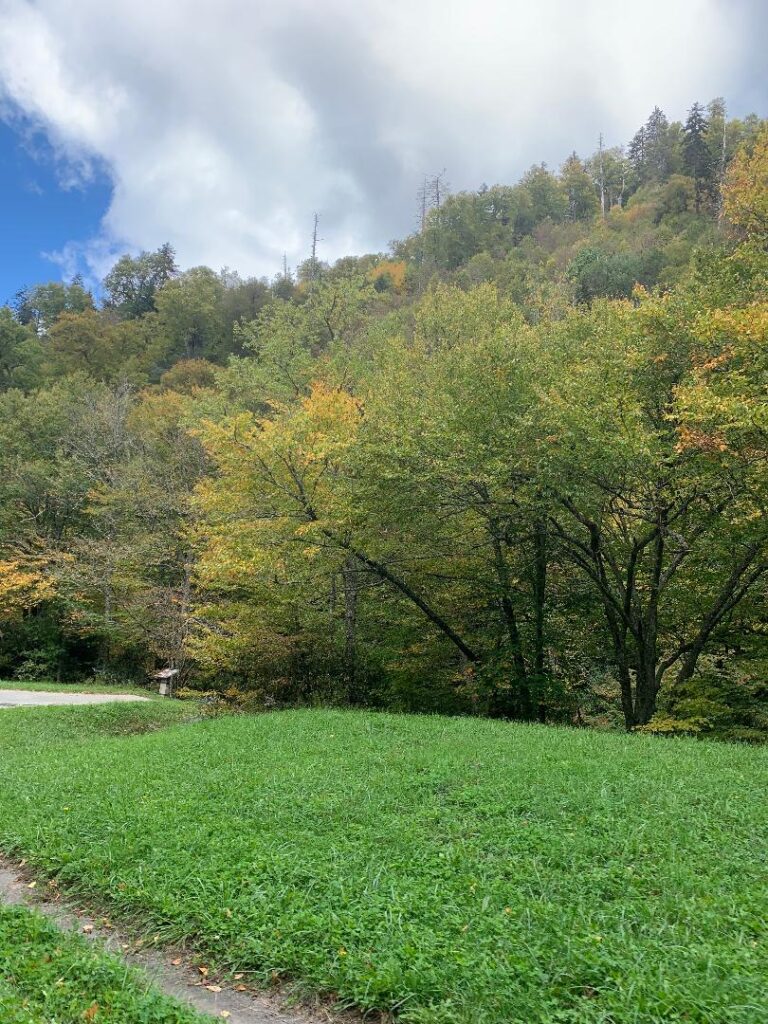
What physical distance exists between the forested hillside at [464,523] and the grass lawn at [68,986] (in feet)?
27.4

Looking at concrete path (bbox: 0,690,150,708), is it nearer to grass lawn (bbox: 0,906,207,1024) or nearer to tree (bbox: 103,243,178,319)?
grass lawn (bbox: 0,906,207,1024)

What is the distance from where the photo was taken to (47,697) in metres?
15.4

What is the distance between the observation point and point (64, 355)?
4206 cm

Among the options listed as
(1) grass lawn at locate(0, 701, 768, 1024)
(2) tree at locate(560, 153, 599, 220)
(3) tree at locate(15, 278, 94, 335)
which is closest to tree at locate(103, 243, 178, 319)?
(3) tree at locate(15, 278, 94, 335)

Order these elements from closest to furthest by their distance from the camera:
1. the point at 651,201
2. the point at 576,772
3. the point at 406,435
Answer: the point at 576,772
the point at 406,435
the point at 651,201

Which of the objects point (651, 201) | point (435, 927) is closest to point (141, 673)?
point (435, 927)

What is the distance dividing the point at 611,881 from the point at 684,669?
10.3 m

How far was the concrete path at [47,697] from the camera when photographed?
14.2 m

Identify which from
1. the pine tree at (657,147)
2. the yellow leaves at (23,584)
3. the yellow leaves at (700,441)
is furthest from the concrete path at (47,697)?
the pine tree at (657,147)

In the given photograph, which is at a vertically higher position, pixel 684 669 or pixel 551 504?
pixel 551 504

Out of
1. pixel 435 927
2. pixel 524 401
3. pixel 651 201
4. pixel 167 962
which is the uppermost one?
pixel 651 201

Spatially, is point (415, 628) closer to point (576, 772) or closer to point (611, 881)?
point (576, 772)

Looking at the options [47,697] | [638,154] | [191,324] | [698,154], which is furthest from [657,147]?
[47,697]

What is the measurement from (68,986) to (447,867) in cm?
216
